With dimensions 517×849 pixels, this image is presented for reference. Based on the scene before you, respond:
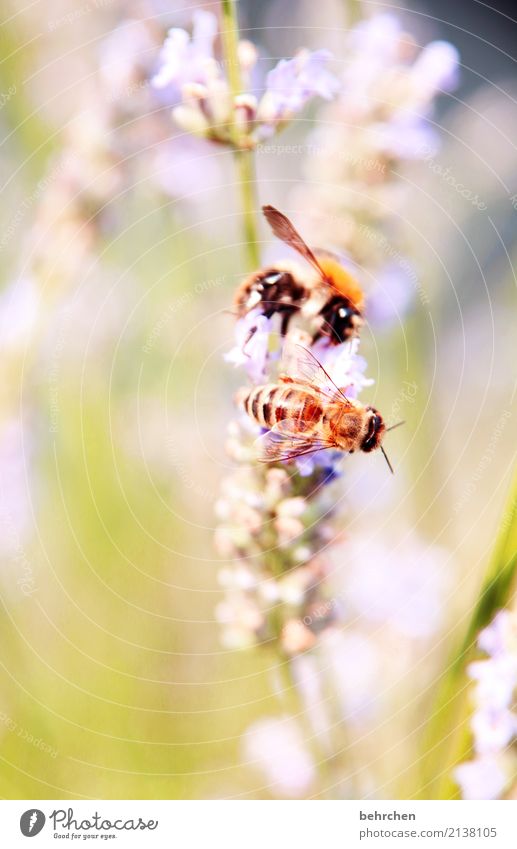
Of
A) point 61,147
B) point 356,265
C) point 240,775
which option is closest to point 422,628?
point 240,775

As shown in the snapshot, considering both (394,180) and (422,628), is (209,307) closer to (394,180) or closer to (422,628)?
(394,180)

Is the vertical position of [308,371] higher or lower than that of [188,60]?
lower

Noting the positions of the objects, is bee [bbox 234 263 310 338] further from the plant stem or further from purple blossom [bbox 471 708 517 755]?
purple blossom [bbox 471 708 517 755]

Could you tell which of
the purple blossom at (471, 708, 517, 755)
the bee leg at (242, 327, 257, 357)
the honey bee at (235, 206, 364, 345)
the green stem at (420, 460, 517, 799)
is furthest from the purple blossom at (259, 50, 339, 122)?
the purple blossom at (471, 708, 517, 755)

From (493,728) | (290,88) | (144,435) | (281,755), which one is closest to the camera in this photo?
(493,728)

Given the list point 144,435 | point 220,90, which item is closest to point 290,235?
point 220,90

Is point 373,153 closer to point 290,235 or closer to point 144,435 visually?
point 290,235

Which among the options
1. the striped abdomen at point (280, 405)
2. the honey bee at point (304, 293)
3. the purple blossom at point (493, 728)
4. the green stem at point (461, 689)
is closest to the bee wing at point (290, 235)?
the honey bee at point (304, 293)
